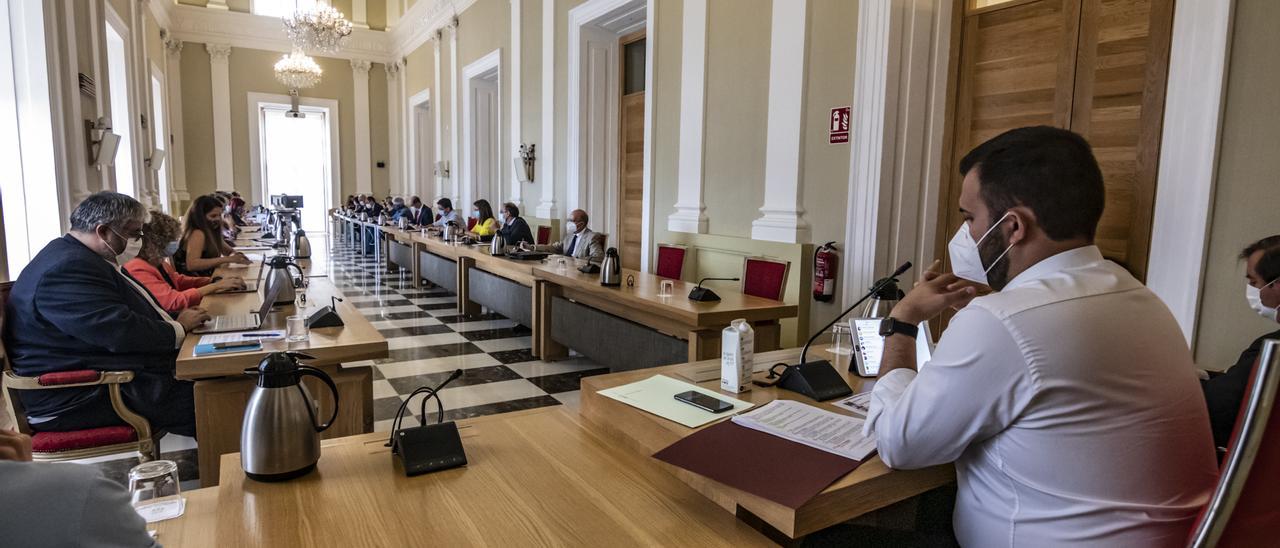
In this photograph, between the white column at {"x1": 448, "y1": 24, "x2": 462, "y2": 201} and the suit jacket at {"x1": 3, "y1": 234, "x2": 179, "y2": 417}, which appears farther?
the white column at {"x1": 448, "y1": 24, "x2": 462, "y2": 201}

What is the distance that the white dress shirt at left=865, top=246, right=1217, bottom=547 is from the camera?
1096mm

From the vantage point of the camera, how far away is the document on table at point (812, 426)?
4.79 feet

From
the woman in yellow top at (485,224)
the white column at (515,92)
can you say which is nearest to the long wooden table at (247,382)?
the woman in yellow top at (485,224)

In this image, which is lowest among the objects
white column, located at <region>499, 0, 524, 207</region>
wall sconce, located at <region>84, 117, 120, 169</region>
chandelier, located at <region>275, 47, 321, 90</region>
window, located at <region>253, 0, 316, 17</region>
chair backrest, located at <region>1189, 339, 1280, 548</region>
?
chair backrest, located at <region>1189, 339, 1280, 548</region>

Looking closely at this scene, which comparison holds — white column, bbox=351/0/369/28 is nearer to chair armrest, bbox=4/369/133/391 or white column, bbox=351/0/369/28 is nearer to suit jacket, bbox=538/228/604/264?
suit jacket, bbox=538/228/604/264

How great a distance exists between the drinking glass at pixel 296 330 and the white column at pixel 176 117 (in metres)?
14.0

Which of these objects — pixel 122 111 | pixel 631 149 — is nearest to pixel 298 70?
pixel 122 111

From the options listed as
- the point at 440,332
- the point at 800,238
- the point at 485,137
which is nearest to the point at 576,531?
the point at 800,238

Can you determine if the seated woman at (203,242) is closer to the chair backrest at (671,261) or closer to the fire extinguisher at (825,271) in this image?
the chair backrest at (671,261)

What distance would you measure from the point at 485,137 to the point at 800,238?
8.18 m

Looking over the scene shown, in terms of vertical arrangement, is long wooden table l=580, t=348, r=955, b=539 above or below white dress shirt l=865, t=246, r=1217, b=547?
below

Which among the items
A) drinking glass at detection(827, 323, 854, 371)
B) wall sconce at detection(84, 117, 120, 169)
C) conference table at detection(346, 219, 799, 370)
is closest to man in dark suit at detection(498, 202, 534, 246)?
conference table at detection(346, 219, 799, 370)

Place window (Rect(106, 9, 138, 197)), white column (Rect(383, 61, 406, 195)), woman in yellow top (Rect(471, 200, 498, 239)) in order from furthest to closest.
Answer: white column (Rect(383, 61, 406, 195)) → window (Rect(106, 9, 138, 197)) → woman in yellow top (Rect(471, 200, 498, 239))

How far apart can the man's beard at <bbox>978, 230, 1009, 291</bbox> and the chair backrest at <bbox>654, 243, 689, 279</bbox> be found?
13.3 feet
